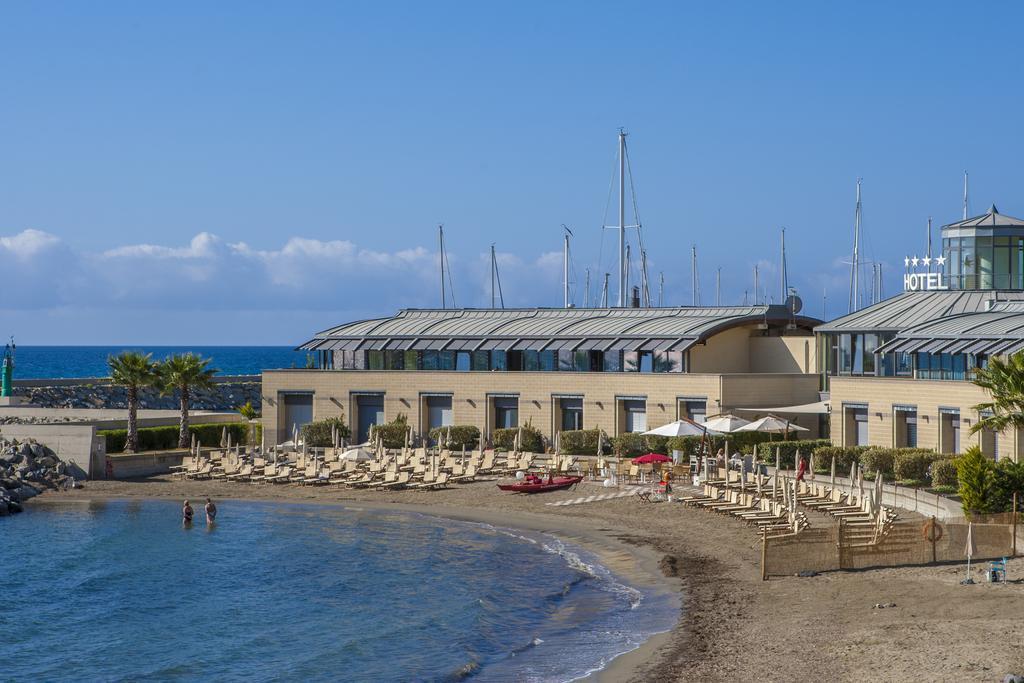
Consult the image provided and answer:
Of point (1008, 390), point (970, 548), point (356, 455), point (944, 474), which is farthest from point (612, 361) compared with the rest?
point (970, 548)

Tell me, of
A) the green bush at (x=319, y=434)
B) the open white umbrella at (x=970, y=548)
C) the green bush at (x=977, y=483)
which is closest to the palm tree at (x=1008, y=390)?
the green bush at (x=977, y=483)

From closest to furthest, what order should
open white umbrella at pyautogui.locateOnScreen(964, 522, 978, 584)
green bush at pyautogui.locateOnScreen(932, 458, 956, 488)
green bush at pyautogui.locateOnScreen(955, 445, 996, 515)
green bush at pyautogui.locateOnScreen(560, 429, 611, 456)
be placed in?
1. open white umbrella at pyautogui.locateOnScreen(964, 522, 978, 584)
2. green bush at pyautogui.locateOnScreen(955, 445, 996, 515)
3. green bush at pyautogui.locateOnScreen(932, 458, 956, 488)
4. green bush at pyautogui.locateOnScreen(560, 429, 611, 456)

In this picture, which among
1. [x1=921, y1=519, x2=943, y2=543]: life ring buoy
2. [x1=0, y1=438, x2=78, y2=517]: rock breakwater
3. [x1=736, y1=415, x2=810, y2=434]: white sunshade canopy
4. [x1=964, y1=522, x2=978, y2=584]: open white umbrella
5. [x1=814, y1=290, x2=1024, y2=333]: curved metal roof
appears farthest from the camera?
[x1=0, y1=438, x2=78, y2=517]: rock breakwater

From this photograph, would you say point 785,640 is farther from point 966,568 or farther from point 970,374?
point 970,374

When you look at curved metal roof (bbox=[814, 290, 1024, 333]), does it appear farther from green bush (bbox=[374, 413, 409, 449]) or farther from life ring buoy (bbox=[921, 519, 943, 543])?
life ring buoy (bbox=[921, 519, 943, 543])

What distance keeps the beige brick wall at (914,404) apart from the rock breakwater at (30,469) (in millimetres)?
35861

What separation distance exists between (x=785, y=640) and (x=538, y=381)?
38.4m

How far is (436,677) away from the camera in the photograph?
2862 cm

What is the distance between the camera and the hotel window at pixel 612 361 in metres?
65.5

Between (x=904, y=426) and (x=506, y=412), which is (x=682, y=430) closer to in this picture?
(x=904, y=426)

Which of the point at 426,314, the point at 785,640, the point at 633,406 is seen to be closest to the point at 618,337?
the point at 633,406

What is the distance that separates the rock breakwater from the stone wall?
31172mm

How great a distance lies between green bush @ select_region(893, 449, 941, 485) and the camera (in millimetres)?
48000

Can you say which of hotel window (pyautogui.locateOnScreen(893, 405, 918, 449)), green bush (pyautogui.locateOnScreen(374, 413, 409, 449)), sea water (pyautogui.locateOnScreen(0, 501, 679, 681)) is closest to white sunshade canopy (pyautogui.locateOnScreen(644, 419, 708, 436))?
hotel window (pyautogui.locateOnScreen(893, 405, 918, 449))
